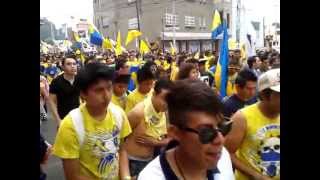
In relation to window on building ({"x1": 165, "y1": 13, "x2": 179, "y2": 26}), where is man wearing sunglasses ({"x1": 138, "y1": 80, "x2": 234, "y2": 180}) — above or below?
below

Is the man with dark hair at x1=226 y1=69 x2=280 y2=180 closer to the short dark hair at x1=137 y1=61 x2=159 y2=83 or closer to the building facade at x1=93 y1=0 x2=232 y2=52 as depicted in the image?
the short dark hair at x1=137 y1=61 x2=159 y2=83

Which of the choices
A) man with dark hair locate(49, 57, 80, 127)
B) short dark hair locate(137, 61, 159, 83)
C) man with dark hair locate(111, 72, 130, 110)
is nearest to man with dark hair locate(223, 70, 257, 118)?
short dark hair locate(137, 61, 159, 83)

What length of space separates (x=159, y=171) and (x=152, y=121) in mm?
2441

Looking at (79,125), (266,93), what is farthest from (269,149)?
(79,125)

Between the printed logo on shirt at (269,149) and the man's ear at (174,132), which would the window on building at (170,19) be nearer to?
the printed logo on shirt at (269,149)

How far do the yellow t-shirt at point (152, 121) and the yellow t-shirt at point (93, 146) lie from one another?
0.84 m

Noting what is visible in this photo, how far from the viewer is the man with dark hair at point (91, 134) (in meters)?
3.14

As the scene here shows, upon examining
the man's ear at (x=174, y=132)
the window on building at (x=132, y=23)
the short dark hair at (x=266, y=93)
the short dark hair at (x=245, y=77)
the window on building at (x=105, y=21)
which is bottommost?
the man's ear at (x=174, y=132)

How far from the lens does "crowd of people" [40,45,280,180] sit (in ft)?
6.35

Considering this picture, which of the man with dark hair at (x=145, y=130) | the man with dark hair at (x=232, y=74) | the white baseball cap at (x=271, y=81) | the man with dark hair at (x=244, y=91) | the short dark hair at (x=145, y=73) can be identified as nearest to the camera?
the white baseball cap at (x=271, y=81)

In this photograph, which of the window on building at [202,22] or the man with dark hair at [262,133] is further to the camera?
the window on building at [202,22]

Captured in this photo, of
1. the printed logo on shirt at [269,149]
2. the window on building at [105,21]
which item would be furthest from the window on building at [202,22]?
the printed logo on shirt at [269,149]
